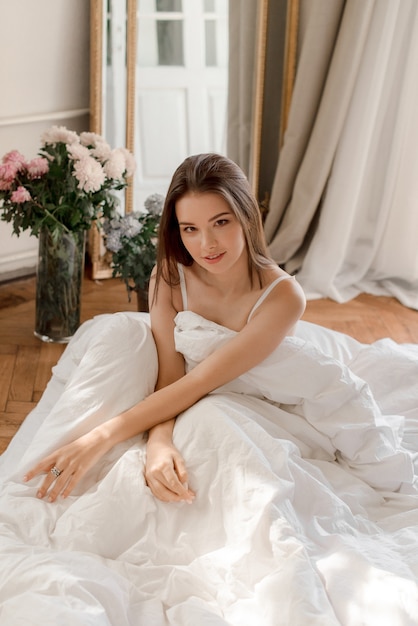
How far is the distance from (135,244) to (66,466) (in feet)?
5.35

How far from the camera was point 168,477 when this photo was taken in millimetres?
1681

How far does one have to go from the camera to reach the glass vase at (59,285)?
3.04 metres

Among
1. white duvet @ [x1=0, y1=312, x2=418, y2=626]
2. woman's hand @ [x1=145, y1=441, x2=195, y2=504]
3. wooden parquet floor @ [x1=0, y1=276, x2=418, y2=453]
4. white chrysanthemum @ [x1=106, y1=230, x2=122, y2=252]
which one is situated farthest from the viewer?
white chrysanthemum @ [x1=106, y1=230, x2=122, y2=252]

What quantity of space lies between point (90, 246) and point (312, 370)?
7.03 ft

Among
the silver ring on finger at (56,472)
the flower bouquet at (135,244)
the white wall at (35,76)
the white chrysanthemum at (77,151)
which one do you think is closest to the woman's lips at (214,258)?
the silver ring on finger at (56,472)

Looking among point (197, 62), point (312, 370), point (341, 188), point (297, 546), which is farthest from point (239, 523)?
point (197, 62)

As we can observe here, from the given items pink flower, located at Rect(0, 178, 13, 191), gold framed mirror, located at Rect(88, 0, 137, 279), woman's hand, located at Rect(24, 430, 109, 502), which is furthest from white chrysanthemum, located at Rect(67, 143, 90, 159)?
woman's hand, located at Rect(24, 430, 109, 502)

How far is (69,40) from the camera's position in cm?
368

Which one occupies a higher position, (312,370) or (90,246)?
(312,370)

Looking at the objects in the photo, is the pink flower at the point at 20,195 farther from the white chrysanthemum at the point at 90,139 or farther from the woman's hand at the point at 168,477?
the woman's hand at the point at 168,477

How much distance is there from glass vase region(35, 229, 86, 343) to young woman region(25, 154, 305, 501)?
2.98 ft

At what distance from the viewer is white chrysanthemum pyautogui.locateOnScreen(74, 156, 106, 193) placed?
2.84 m

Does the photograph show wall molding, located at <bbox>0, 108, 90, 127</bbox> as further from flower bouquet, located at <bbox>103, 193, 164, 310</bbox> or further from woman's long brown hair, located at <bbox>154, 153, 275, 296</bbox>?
woman's long brown hair, located at <bbox>154, 153, 275, 296</bbox>

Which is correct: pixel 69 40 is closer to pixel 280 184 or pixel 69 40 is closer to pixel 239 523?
pixel 280 184
